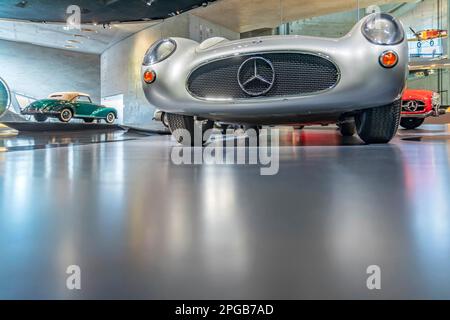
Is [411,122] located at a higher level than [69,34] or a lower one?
lower

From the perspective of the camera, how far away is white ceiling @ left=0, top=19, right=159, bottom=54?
11281 millimetres

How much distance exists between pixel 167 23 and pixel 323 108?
9573 millimetres

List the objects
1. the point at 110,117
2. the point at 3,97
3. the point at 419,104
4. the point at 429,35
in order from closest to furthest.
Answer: the point at 3,97, the point at 419,104, the point at 110,117, the point at 429,35

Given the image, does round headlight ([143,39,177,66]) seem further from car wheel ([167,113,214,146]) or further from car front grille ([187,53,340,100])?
car wheel ([167,113,214,146])

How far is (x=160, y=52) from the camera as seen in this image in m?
1.99

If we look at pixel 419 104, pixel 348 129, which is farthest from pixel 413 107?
pixel 348 129

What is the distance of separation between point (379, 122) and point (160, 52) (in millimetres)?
1359

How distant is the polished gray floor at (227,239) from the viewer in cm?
33

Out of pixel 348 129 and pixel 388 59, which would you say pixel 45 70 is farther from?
pixel 388 59

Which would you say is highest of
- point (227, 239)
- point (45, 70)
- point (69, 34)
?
point (69, 34)

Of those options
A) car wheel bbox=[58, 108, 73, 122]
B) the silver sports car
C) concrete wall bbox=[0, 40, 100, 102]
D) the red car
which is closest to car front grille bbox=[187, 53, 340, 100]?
the silver sports car

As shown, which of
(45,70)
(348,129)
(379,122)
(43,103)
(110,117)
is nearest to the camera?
(379,122)

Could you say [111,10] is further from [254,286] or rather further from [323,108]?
[254,286]

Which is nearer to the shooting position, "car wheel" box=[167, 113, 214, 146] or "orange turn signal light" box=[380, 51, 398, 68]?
"orange turn signal light" box=[380, 51, 398, 68]
